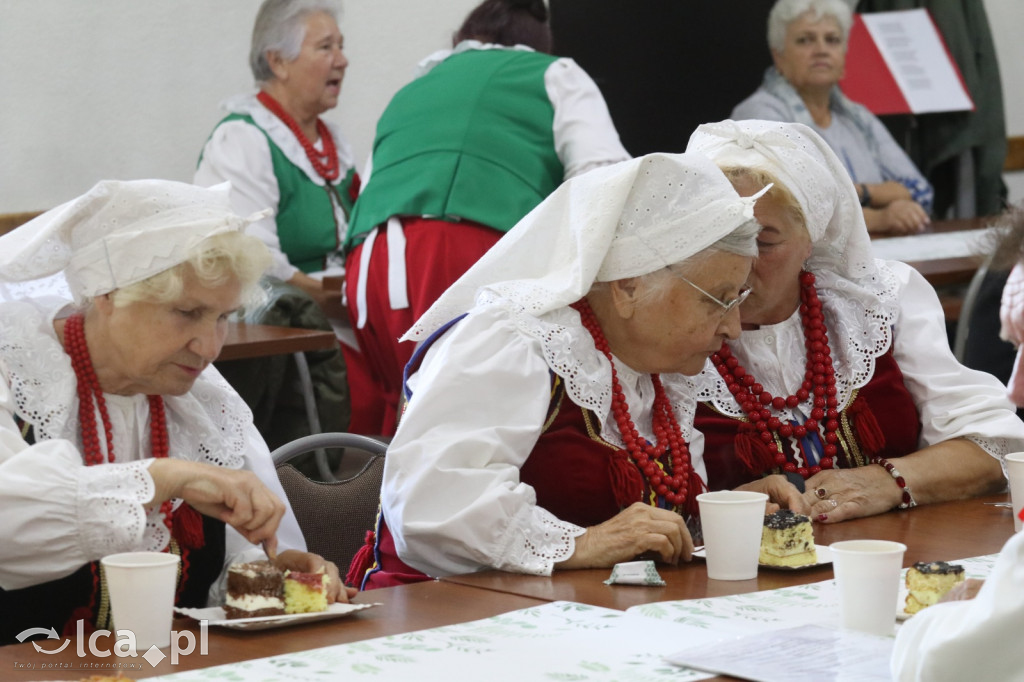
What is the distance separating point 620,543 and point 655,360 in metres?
0.44

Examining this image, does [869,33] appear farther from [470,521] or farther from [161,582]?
[161,582]

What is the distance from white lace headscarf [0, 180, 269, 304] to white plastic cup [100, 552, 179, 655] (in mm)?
655

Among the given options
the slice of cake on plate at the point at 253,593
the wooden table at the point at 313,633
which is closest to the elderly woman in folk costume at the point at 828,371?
the wooden table at the point at 313,633

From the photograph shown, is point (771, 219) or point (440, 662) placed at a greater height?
point (771, 219)

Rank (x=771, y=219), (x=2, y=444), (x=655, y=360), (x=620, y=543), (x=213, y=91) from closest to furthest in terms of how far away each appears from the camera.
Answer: (x=2, y=444)
(x=620, y=543)
(x=655, y=360)
(x=771, y=219)
(x=213, y=91)

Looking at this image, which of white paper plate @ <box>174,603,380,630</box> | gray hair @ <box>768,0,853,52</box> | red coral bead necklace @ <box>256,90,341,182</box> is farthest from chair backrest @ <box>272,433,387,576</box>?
gray hair @ <box>768,0,853,52</box>

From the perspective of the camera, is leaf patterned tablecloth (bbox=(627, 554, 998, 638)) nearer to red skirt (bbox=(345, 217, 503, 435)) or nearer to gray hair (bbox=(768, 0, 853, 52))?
red skirt (bbox=(345, 217, 503, 435))

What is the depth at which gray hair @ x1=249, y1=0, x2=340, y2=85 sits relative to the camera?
5730 millimetres

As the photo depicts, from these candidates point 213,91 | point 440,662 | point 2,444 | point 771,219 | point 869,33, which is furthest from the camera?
point 869,33

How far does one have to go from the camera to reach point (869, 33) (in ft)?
26.5

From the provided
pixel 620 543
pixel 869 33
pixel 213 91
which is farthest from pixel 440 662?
pixel 869 33

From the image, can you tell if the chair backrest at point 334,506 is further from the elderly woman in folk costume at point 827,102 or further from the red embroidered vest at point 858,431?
the elderly woman in folk costume at point 827,102

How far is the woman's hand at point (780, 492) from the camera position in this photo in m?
2.62

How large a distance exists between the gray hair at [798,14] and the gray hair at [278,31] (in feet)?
7.88
